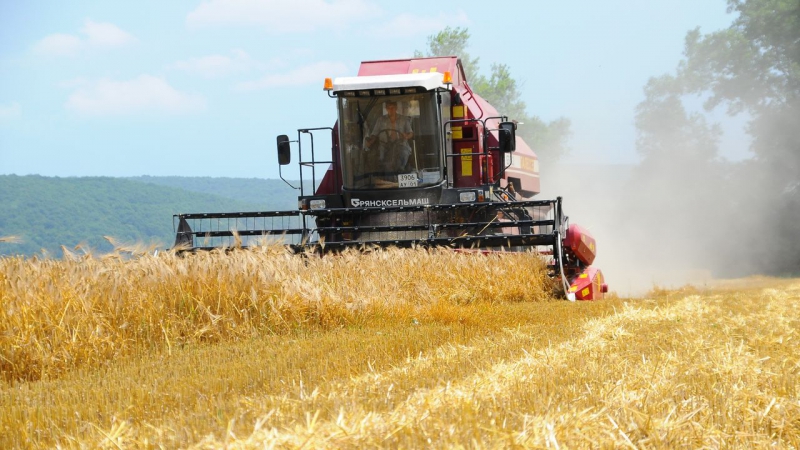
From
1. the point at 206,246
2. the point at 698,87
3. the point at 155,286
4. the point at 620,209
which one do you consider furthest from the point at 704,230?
the point at 155,286

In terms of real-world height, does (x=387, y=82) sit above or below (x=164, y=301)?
above

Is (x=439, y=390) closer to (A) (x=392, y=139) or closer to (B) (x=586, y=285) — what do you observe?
(B) (x=586, y=285)

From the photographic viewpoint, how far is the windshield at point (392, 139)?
34.0 ft

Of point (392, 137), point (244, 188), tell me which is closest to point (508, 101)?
point (392, 137)

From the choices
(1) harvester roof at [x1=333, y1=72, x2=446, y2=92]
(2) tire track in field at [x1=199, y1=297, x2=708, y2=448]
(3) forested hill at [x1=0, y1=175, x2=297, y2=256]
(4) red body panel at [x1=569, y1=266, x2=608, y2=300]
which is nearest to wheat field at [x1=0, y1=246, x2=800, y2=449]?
(2) tire track in field at [x1=199, y1=297, x2=708, y2=448]

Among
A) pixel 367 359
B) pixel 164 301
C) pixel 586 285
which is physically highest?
pixel 164 301

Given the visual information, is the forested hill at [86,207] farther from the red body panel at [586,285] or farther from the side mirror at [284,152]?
the red body panel at [586,285]

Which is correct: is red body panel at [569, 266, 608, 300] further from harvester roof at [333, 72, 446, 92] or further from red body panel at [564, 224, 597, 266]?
harvester roof at [333, 72, 446, 92]

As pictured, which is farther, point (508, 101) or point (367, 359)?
point (508, 101)

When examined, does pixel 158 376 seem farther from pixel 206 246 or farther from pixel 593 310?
pixel 206 246

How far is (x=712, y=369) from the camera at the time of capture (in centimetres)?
375

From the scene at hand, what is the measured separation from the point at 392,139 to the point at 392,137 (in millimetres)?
25

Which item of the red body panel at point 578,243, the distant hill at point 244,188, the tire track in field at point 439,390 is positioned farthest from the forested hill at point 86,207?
the tire track in field at point 439,390

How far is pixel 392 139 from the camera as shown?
1044 centimetres
